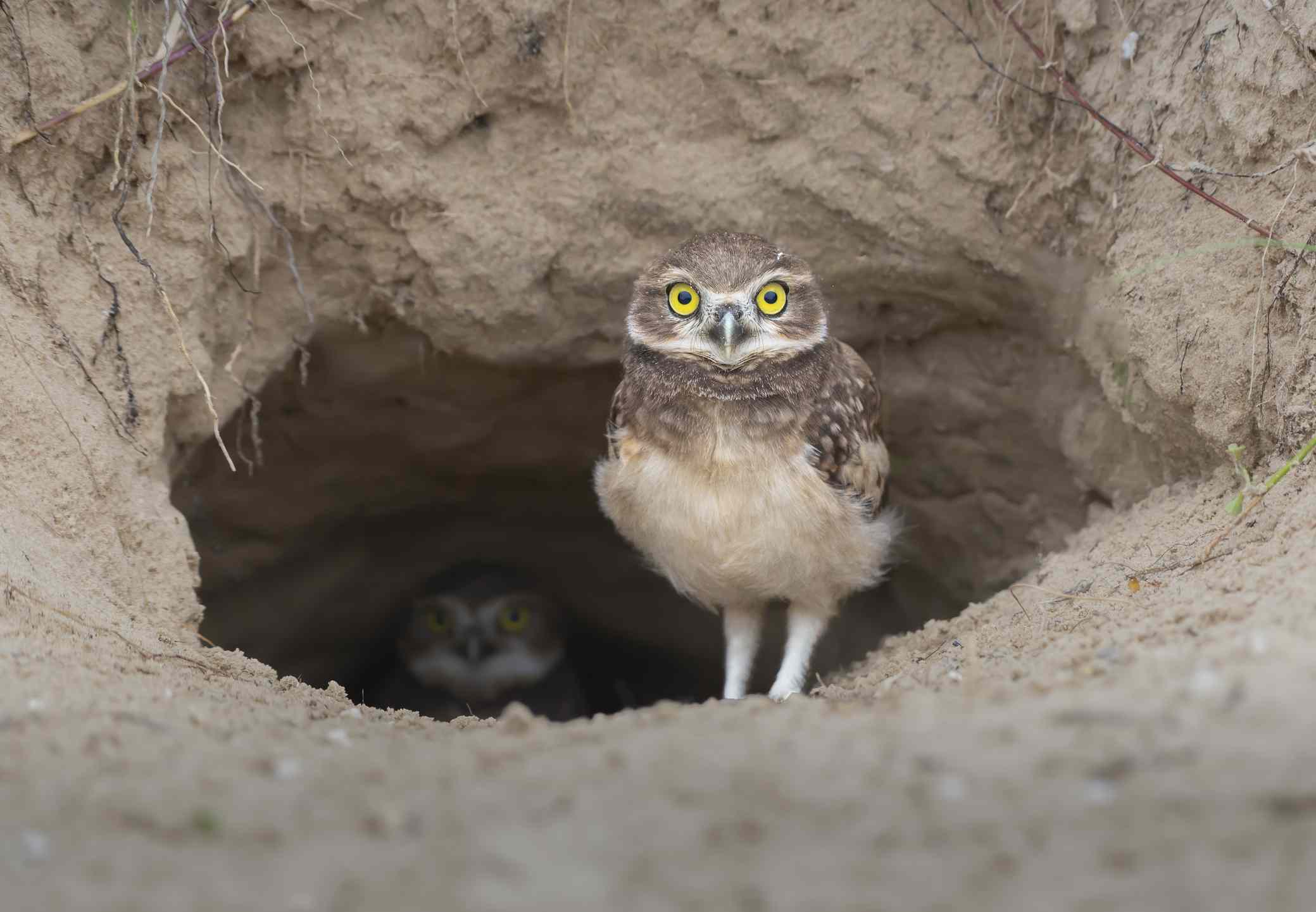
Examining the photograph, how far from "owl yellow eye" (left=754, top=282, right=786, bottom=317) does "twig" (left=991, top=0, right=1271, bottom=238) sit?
129cm

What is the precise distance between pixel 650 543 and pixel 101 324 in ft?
7.12

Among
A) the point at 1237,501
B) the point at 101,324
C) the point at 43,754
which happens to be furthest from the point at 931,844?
the point at 101,324

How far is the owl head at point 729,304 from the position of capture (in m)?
4.24

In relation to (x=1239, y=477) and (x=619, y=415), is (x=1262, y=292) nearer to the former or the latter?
(x=1239, y=477)

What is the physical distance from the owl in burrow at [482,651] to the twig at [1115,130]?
16.2 ft

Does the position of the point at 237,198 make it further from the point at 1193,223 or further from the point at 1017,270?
the point at 1193,223

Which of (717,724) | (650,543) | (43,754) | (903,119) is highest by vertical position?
(903,119)

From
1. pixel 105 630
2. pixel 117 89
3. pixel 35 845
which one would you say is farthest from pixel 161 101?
pixel 35 845

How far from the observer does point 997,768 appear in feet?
6.19

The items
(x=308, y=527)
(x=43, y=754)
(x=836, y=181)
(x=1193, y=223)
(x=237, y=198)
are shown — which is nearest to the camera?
(x=43, y=754)

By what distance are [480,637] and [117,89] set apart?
15.2ft

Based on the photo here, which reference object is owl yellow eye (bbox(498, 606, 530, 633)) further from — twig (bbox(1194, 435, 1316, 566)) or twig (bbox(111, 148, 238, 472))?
twig (bbox(1194, 435, 1316, 566))

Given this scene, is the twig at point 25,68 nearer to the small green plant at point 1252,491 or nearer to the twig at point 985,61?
the twig at point 985,61

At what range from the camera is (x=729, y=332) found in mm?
4156
